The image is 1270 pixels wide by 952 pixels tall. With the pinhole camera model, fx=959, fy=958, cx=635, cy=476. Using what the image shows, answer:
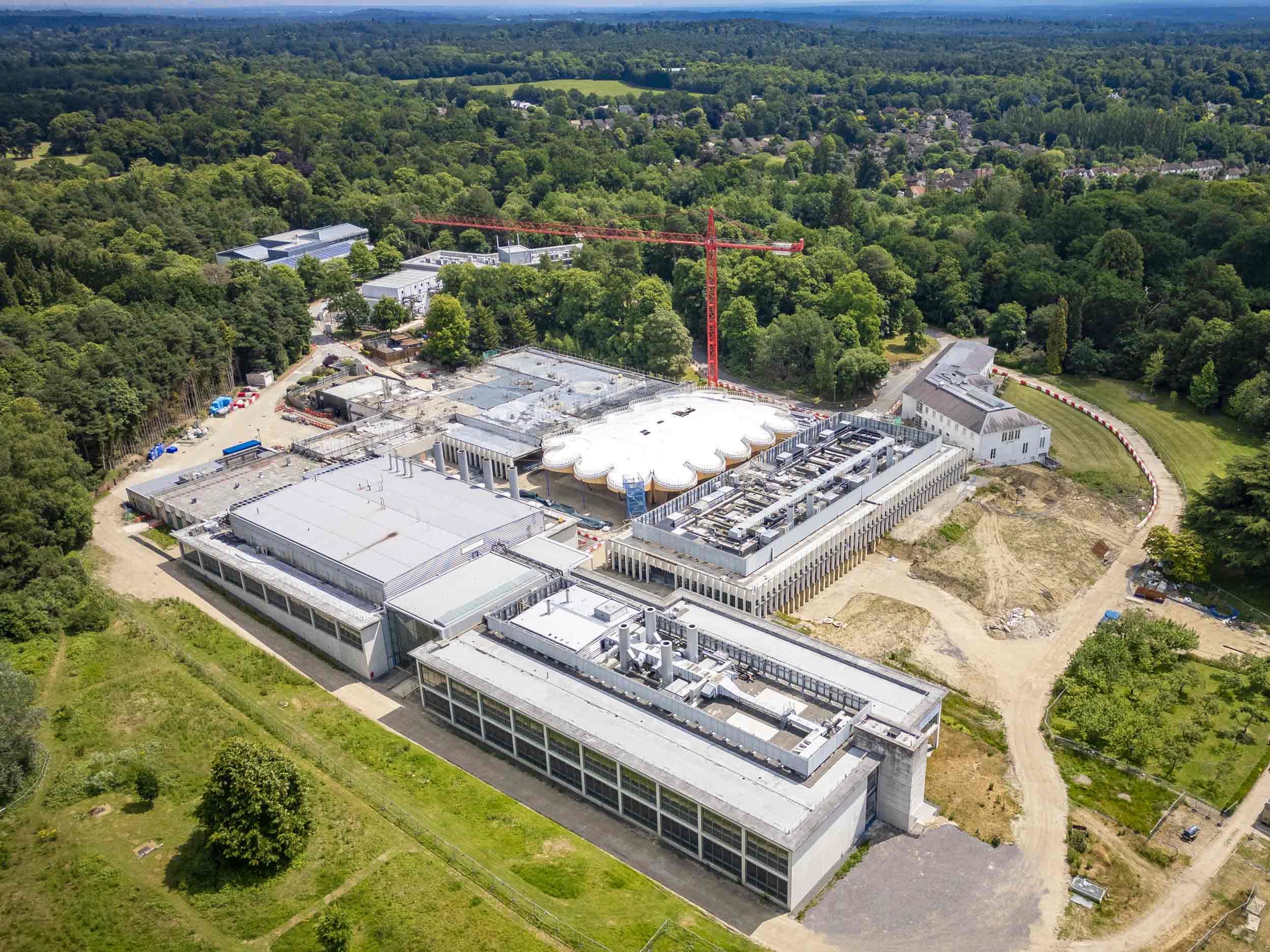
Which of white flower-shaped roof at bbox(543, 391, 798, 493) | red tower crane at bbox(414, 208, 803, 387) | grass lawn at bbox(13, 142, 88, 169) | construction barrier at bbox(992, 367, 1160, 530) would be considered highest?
grass lawn at bbox(13, 142, 88, 169)

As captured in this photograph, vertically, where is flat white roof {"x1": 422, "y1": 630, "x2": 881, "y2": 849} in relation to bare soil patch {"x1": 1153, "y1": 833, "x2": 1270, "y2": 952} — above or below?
above

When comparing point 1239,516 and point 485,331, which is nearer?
point 1239,516

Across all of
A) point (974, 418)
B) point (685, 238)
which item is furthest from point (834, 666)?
point (685, 238)

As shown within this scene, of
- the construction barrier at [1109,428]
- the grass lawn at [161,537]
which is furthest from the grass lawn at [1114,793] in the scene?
the grass lawn at [161,537]

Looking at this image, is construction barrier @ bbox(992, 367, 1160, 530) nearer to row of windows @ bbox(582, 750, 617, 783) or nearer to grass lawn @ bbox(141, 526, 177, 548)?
row of windows @ bbox(582, 750, 617, 783)

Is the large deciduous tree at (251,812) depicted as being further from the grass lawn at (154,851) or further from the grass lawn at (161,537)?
the grass lawn at (161,537)

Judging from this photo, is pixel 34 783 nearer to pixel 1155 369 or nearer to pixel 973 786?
pixel 973 786

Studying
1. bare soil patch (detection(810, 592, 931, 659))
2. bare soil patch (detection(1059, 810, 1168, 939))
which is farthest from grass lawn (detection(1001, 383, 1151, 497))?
bare soil patch (detection(1059, 810, 1168, 939))
